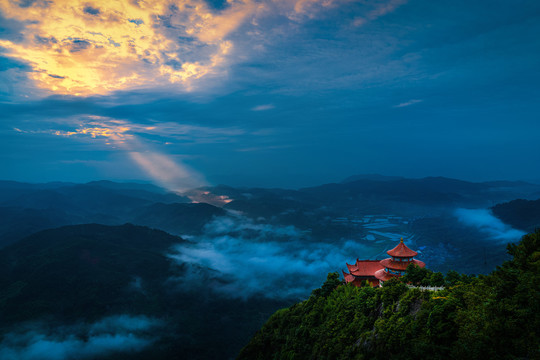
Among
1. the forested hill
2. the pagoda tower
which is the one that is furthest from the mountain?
the forested hill

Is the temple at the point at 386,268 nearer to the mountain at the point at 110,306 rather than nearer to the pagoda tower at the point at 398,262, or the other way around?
the pagoda tower at the point at 398,262

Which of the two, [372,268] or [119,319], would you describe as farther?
[119,319]

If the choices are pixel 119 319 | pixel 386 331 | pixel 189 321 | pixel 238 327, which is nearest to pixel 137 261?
pixel 119 319

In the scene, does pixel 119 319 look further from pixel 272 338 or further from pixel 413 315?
pixel 413 315

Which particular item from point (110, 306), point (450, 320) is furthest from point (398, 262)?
point (110, 306)

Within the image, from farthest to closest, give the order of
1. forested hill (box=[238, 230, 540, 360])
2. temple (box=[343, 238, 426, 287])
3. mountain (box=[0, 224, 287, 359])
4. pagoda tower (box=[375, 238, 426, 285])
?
1. mountain (box=[0, 224, 287, 359])
2. temple (box=[343, 238, 426, 287])
3. pagoda tower (box=[375, 238, 426, 285])
4. forested hill (box=[238, 230, 540, 360])

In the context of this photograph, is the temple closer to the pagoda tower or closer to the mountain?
the pagoda tower
